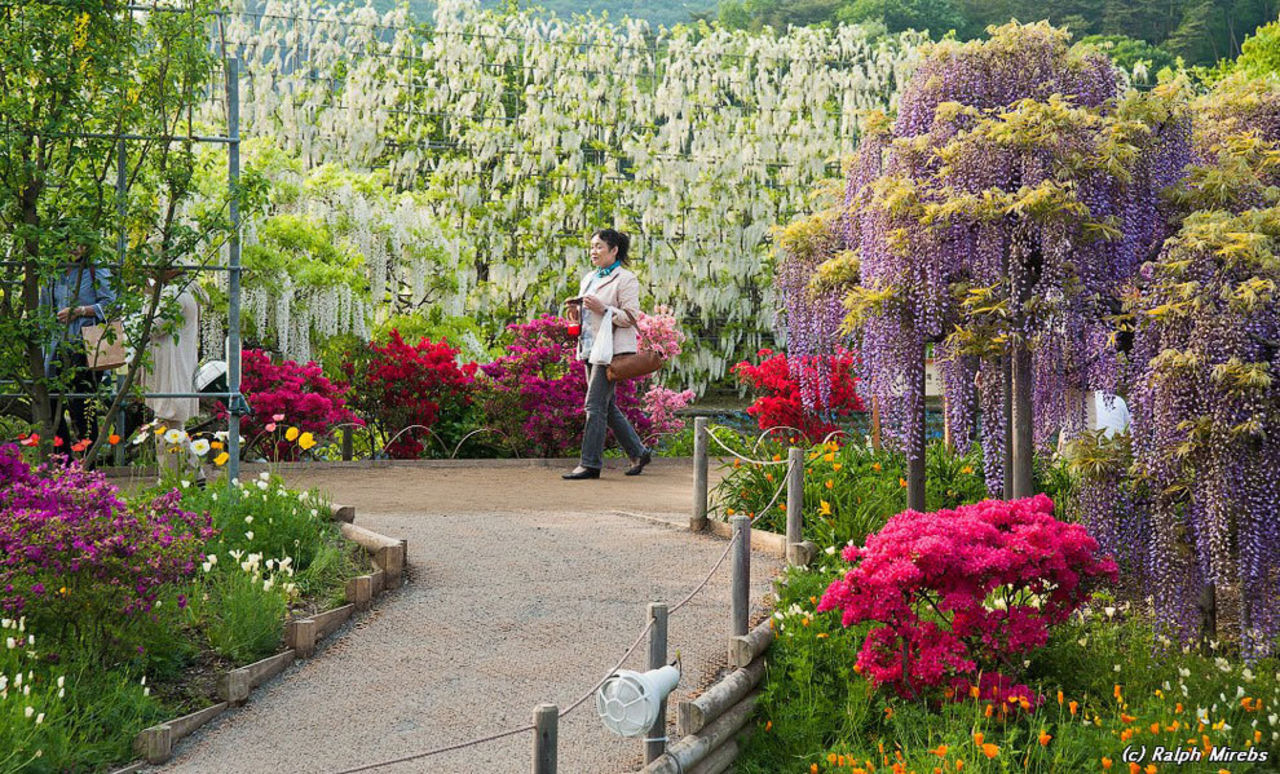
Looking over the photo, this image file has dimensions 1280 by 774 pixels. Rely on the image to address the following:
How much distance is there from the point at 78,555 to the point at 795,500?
3418 mm

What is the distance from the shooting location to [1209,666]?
5.15m

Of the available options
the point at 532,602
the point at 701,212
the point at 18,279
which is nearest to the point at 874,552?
the point at 532,602

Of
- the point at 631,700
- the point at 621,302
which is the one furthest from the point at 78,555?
the point at 621,302

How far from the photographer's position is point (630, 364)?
8930 millimetres

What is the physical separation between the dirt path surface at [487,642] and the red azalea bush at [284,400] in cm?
200

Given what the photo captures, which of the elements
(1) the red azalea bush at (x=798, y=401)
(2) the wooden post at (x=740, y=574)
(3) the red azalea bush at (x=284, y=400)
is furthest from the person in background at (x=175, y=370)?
(1) the red azalea bush at (x=798, y=401)

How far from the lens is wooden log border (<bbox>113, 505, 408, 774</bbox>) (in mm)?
4215

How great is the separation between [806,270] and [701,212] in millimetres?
11618

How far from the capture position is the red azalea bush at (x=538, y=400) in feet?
35.7

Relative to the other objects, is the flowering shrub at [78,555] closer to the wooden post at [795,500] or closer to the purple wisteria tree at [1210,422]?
the wooden post at [795,500]

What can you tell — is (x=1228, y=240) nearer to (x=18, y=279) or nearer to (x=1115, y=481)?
(x=1115, y=481)

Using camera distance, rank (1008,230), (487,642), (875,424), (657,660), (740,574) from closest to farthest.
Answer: (657,660) < (740,574) < (487,642) < (1008,230) < (875,424)

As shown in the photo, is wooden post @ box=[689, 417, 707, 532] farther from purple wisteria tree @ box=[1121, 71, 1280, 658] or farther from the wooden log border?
purple wisteria tree @ box=[1121, 71, 1280, 658]

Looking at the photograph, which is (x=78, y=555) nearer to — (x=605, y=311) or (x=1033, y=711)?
(x=1033, y=711)
